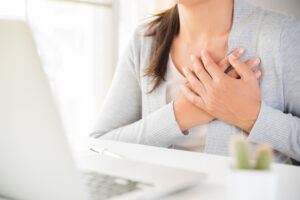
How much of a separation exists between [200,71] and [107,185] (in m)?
0.65

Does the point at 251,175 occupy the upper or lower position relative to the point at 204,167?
upper

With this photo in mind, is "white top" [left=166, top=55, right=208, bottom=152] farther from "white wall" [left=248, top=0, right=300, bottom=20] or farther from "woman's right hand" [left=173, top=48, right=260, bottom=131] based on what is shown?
"white wall" [left=248, top=0, right=300, bottom=20]

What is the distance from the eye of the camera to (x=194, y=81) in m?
1.11

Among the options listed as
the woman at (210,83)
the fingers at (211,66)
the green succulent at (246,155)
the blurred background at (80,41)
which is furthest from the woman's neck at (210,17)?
the blurred background at (80,41)

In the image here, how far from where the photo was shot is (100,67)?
9.87ft

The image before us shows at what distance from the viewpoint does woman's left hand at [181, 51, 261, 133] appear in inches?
39.7

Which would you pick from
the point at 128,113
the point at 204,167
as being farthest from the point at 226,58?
the point at 204,167

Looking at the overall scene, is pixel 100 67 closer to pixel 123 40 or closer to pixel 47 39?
pixel 123 40

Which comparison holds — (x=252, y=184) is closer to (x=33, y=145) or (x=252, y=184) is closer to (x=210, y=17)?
(x=33, y=145)

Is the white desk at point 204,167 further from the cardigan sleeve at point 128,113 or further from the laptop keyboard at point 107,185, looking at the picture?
the cardigan sleeve at point 128,113

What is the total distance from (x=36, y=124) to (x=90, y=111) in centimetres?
252

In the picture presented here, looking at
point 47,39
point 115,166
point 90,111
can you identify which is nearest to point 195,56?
point 115,166

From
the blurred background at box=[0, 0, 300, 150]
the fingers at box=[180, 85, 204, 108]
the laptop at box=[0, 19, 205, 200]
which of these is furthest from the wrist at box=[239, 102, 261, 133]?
the blurred background at box=[0, 0, 300, 150]

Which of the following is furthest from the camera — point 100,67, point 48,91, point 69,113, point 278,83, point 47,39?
point 100,67
